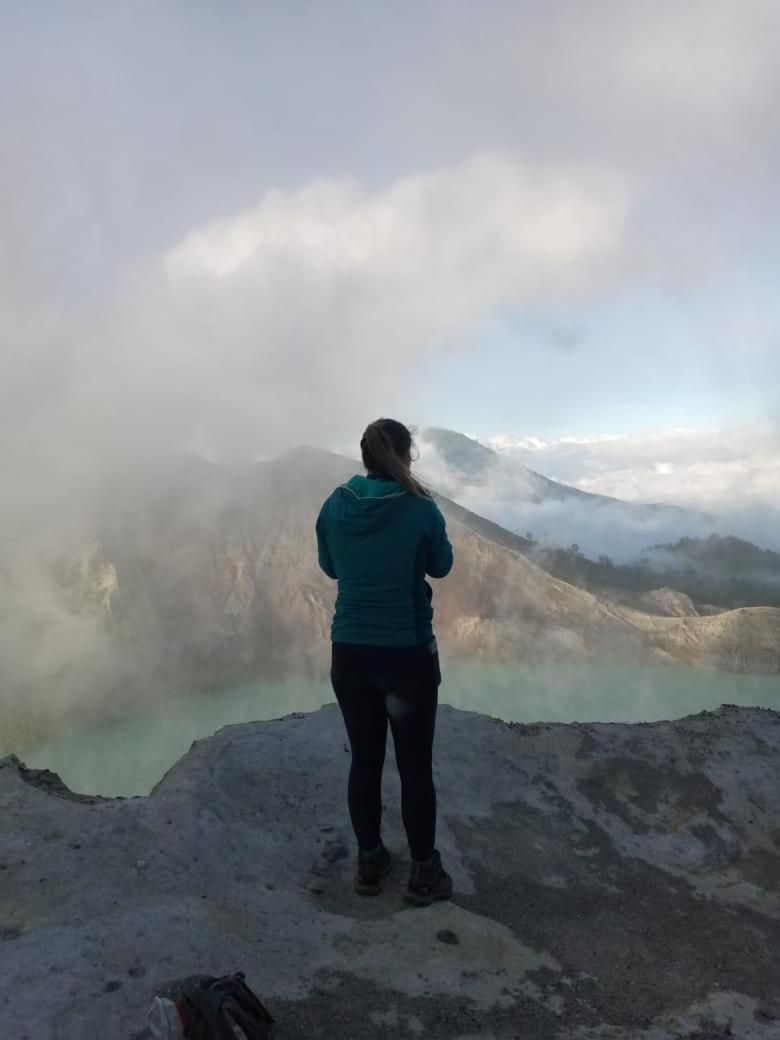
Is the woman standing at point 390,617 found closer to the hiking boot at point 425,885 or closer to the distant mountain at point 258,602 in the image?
the hiking boot at point 425,885

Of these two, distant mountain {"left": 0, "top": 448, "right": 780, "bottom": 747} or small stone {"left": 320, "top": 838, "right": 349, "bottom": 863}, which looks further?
distant mountain {"left": 0, "top": 448, "right": 780, "bottom": 747}

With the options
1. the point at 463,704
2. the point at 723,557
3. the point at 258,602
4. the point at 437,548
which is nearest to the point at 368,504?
the point at 437,548

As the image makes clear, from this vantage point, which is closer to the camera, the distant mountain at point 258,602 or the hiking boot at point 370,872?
the hiking boot at point 370,872

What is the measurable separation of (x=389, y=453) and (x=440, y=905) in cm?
277

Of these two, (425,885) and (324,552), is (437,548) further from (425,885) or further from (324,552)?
(425,885)

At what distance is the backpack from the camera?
260 centimetres

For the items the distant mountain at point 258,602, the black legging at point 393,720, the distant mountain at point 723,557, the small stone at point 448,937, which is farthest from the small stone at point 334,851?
the distant mountain at point 723,557

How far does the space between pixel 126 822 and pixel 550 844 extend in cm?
330

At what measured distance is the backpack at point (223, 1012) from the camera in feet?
8.52

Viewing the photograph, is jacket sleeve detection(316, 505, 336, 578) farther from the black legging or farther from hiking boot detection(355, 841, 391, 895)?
hiking boot detection(355, 841, 391, 895)

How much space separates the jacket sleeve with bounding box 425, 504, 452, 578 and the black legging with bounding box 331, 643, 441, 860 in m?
0.48

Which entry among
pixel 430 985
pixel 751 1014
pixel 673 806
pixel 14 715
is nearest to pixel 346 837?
pixel 430 985

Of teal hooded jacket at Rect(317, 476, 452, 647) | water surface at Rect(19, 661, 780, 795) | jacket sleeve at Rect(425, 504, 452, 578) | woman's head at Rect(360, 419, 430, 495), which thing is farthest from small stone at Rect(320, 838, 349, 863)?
water surface at Rect(19, 661, 780, 795)

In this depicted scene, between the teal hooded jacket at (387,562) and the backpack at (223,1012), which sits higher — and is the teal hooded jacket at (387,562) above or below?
above
